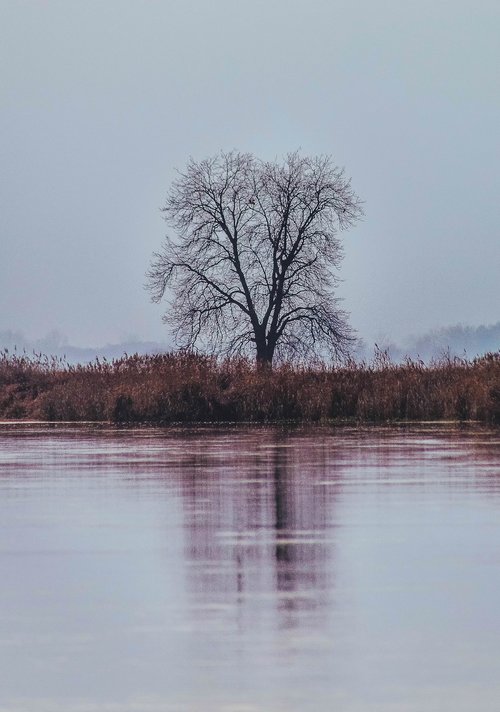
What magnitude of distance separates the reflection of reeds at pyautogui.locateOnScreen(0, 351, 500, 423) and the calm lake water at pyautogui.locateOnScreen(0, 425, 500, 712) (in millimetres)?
18354

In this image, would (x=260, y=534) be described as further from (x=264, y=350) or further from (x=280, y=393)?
(x=264, y=350)

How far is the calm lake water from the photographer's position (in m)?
7.77

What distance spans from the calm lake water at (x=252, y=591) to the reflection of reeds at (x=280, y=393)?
18.4 metres

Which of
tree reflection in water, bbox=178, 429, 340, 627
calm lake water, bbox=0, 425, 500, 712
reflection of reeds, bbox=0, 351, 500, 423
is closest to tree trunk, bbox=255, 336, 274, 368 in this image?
reflection of reeds, bbox=0, 351, 500, 423

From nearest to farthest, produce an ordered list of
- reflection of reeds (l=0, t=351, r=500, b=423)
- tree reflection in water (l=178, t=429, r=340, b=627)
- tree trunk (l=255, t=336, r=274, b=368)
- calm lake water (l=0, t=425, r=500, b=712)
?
calm lake water (l=0, t=425, r=500, b=712)
tree reflection in water (l=178, t=429, r=340, b=627)
reflection of reeds (l=0, t=351, r=500, b=423)
tree trunk (l=255, t=336, r=274, b=368)

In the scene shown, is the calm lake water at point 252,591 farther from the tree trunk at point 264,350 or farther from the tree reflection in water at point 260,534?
the tree trunk at point 264,350

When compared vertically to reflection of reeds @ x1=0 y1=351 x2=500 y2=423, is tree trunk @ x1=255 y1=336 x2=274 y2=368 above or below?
above

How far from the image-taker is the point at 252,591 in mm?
10781

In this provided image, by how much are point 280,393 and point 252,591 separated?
104 ft

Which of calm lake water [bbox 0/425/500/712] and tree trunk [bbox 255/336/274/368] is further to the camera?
tree trunk [bbox 255/336/274/368]

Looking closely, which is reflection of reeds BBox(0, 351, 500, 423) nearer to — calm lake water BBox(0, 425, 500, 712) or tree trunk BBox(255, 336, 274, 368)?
calm lake water BBox(0, 425, 500, 712)

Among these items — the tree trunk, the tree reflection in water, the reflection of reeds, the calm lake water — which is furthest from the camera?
the tree trunk

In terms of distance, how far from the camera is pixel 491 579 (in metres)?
11.2

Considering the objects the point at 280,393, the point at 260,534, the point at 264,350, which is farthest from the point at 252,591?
the point at 264,350
